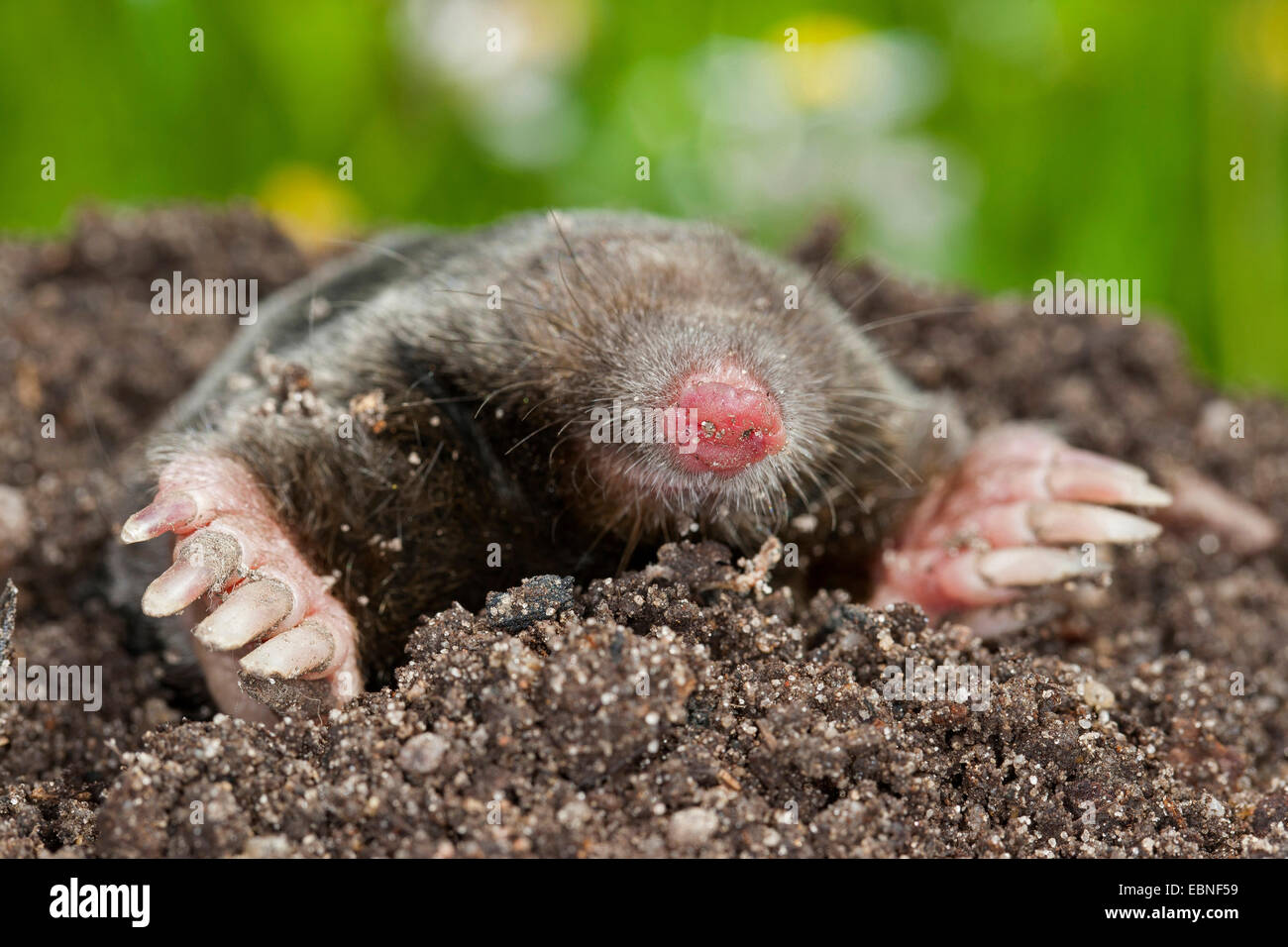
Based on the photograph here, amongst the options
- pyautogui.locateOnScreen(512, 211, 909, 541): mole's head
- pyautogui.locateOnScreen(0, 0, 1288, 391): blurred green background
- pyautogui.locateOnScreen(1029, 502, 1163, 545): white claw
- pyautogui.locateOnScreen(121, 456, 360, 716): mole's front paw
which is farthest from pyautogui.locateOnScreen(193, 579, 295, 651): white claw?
pyautogui.locateOnScreen(0, 0, 1288, 391): blurred green background

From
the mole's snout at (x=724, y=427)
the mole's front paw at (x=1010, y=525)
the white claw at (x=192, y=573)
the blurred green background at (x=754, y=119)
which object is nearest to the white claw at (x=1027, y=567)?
the mole's front paw at (x=1010, y=525)

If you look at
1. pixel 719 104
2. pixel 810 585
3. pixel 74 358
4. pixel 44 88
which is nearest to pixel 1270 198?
pixel 719 104

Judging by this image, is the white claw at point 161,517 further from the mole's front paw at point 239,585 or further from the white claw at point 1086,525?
the white claw at point 1086,525

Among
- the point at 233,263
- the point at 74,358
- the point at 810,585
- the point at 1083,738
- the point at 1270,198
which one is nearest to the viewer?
the point at 1083,738

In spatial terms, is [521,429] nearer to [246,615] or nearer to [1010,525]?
[246,615]

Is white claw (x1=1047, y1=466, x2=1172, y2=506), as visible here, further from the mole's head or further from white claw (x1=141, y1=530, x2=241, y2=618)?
white claw (x1=141, y1=530, x2=241, y2=618)

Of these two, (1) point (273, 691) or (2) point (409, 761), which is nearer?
(2) point (409, 761)
